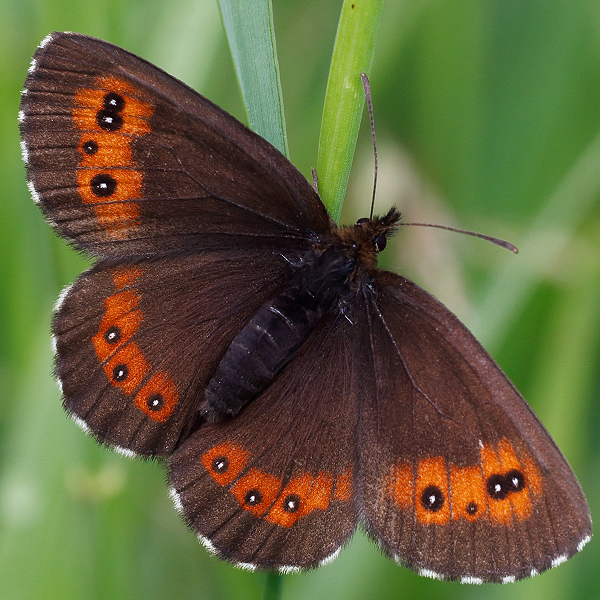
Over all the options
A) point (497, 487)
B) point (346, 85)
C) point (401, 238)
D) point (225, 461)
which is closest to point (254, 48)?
point (346, 85)

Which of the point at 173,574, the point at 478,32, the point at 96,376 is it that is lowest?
the point at 173,574

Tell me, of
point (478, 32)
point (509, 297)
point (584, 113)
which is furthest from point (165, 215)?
point (584, 113)

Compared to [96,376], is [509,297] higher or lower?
higher

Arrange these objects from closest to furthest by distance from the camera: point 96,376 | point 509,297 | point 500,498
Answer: point 500,498 < point 96,376 < point 509,297

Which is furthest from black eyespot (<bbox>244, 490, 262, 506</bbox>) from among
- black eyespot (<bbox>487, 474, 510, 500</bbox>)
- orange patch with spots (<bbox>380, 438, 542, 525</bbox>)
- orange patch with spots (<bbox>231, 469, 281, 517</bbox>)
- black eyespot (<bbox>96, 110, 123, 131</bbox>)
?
black eyespot (<bbox>96, 110, 123, 131</bbox>)

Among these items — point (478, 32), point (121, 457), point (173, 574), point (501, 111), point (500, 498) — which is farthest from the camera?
point (501, 111)

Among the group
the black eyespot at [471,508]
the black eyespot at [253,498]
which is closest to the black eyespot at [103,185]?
the black eyespot at [253,498]

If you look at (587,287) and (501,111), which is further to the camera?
(501,111)

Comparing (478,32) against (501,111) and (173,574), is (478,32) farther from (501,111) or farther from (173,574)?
(173,574)

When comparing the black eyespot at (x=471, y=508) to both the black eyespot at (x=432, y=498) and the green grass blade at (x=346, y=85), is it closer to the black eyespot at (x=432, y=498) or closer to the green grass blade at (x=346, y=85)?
the black eyespot at (x=432, y=498)
